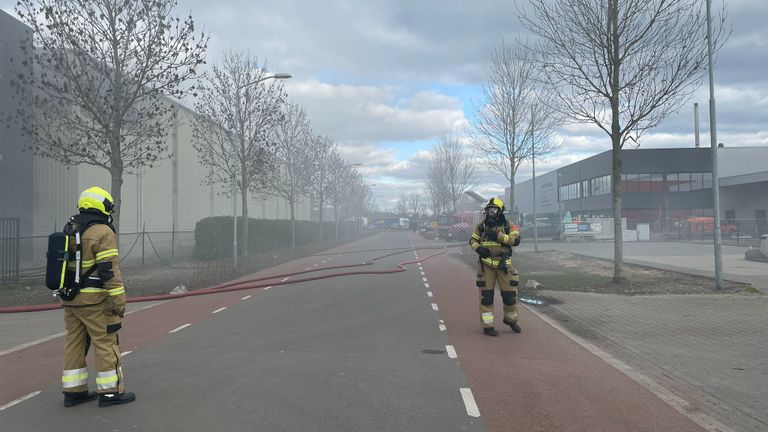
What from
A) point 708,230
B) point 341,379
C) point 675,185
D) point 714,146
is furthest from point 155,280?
point 675,185

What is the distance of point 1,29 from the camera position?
20.2m

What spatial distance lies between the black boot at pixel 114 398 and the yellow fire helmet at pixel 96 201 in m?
1.66

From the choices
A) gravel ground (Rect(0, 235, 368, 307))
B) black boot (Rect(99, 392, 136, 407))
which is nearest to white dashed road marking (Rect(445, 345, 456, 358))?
black boot (Rect(99, 392, 136, 407))

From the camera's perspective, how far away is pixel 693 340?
8203 millimetres

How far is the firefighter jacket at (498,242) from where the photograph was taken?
832 cm

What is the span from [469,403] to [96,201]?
155 inches

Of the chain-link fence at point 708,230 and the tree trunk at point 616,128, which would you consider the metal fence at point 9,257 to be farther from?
the chain-link fence at point 708,230

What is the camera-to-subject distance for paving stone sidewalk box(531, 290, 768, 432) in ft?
18.3

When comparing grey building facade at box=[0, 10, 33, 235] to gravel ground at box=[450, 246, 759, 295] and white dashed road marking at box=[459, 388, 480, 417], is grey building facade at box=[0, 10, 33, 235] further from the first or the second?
white dashed road marking at box=[459, 388, 480, 417]

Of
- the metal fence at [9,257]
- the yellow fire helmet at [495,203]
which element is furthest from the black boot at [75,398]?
the metal fence at [9,257]

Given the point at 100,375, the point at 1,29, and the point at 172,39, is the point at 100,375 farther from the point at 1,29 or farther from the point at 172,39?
the point at 1,29

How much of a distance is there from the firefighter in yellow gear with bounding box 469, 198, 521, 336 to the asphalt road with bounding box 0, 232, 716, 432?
36 centimetres

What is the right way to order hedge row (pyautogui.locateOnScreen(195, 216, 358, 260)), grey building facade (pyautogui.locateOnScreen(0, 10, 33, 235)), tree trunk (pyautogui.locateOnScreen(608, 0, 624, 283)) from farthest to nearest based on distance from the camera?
hedge row (pyautogui.locateOnScreen(195, 216, 358, 260)), grey building facade (pyautogui.locateOnScreen(0, 10, 33, 235)), tree trunk (pyautogui.locateOnScreen(608, 0, 624, 283))

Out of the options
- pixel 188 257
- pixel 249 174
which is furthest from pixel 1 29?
pixel 188 257
